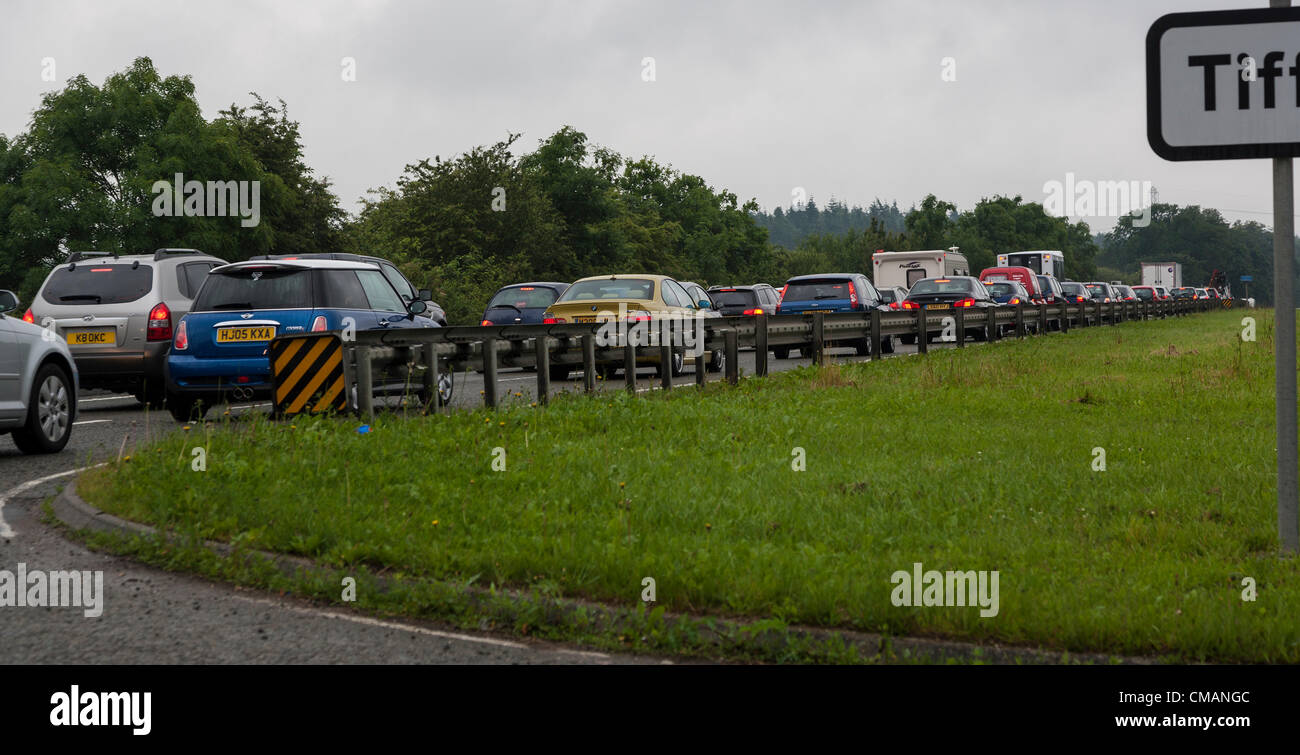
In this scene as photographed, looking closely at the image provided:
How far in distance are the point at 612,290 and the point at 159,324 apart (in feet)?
22.6

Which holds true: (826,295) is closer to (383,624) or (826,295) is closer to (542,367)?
(542,367)

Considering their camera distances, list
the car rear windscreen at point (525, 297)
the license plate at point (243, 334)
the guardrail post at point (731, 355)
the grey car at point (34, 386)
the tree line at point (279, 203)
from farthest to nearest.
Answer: the tree line at point (279, 203) → the car rear windscreen at point (525, 297) → the guardrail post at point (731, 355) → the license plate at point (243, 334) → the grey car at point (34, 386)

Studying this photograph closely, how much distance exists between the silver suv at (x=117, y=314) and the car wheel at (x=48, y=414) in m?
3.27

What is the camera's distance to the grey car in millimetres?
10328

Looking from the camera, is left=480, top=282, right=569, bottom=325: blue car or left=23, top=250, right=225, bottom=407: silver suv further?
left=480, top=282, right=569, bottom=325: blue car

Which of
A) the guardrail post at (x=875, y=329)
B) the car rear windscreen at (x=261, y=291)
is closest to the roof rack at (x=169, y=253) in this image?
the car rear windscreen at (x=261, y=291)

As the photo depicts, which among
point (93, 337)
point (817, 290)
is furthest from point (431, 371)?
point (817, 290)

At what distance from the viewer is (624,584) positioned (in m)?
5.58

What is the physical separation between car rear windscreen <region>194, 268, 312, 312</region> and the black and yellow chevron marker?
2.09m

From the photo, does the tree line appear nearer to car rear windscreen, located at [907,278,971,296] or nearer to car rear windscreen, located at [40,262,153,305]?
car rear windscreen, located at [907,278,971,296]

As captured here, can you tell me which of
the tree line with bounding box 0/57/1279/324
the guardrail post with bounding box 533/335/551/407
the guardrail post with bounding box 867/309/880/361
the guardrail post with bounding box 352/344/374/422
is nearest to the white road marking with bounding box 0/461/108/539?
the guardrail post with bounding box 352/344/374/422

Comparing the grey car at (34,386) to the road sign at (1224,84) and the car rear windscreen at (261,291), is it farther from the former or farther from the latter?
the road sign at (1224,84)

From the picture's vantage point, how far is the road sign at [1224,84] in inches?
226
